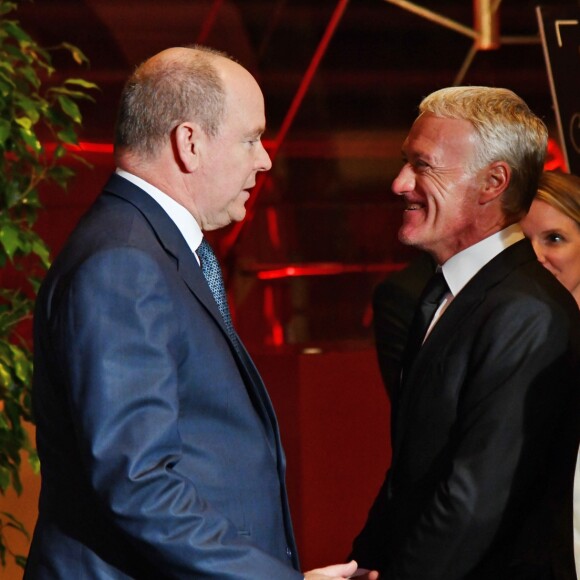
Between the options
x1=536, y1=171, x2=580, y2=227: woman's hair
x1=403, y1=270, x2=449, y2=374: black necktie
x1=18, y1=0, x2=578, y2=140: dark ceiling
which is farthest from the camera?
x1=18, y1=0, x2=578, y2=140: dark ceiling

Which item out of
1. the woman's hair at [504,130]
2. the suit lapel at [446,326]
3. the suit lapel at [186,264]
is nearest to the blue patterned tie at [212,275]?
the suit lapel at [186,264]

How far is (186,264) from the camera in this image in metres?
1.55

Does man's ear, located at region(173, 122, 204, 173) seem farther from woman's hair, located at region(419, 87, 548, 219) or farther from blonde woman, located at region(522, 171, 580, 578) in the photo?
blonde woman, located at region(522, 171, 580, 578)

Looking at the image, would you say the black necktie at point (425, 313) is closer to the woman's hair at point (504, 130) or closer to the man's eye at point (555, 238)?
the woman's hair at point (504, 130)

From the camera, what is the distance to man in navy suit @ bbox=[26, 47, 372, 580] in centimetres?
139

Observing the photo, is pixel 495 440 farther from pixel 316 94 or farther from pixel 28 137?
pixel 316 94

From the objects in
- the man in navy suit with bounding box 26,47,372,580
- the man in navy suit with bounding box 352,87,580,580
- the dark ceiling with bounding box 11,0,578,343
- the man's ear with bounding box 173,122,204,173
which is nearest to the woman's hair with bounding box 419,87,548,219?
the man in navy suit with bounding box 352,87,580,580

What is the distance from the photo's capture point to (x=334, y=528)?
12.6ft

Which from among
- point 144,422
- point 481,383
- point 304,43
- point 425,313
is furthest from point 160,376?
point 304,43

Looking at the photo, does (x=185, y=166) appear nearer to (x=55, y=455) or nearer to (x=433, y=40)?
(x=55, y=455)

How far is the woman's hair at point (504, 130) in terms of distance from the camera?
196cm

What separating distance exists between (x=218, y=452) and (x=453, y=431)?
1.58 feet

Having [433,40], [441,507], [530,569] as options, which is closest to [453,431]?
[441,507]

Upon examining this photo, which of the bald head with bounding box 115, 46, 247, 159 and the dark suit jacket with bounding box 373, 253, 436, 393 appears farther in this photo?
the dark suit jacket with bounding box 373, 253, 436, 393
